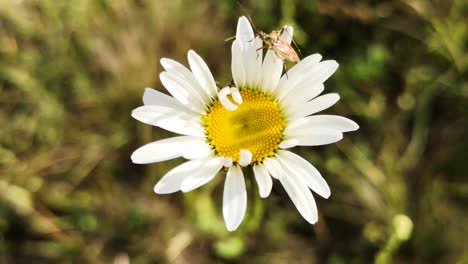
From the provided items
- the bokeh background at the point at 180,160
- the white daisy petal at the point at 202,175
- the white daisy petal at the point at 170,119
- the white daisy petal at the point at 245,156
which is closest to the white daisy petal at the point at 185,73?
the white daisy petal at the point at 170,119

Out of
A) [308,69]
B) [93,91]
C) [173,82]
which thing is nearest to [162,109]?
[173,82]

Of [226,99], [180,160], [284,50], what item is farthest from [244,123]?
[180,160]

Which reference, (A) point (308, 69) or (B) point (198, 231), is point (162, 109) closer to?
(A) point (308, 69)

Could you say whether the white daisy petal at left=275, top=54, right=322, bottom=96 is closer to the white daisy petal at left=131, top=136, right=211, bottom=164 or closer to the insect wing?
the insect wing

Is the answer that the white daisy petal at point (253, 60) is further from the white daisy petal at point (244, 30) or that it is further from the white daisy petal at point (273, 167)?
the white daisy petal at point (273, 167)

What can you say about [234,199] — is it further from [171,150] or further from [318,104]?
[318,104]

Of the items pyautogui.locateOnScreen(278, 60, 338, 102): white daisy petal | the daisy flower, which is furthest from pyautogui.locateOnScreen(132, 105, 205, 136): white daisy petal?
pyautogui.locateOnScreen(278, 60, 338, 102): white daisy petal
